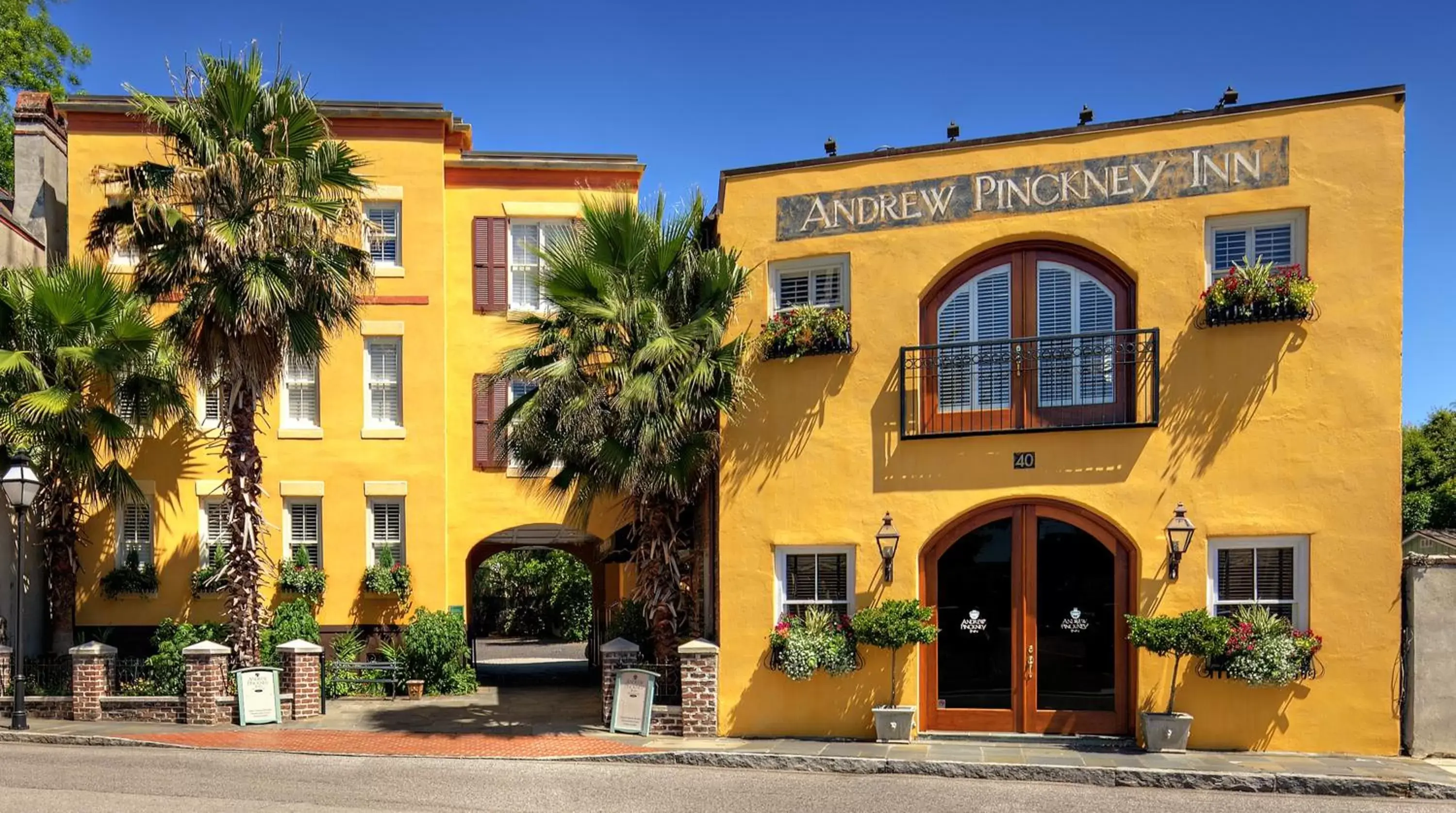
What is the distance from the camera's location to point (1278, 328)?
12578 millimetres

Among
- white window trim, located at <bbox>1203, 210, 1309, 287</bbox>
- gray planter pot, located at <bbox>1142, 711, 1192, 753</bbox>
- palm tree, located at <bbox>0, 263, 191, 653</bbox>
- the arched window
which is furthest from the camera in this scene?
palm tree, located at <bbox>0, 263, 191, 653</bbox>

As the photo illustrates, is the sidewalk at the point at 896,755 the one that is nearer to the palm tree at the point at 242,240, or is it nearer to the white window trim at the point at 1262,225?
the palm tree at the point at 242,240

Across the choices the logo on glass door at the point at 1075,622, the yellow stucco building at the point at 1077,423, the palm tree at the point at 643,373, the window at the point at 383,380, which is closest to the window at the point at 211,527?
the window at the point at 383,380

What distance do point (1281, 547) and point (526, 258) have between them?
1310 cm

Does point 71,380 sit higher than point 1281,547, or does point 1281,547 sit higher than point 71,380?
point 71,380

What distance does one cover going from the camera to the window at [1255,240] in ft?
41.8

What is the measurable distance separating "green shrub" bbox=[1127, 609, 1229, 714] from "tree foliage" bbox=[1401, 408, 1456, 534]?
1793 centimetres

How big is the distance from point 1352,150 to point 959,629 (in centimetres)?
707

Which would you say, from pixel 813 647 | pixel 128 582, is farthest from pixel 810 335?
pixel 128 582

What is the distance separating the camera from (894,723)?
13273mm

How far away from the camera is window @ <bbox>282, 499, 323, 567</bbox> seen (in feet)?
63.3

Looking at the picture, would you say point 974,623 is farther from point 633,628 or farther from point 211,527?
point 211,527

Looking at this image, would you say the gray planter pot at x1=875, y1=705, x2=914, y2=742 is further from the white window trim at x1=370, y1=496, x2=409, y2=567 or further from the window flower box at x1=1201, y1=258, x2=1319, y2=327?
the white window trim at x1=370, y1=496, x2=409, y2=567

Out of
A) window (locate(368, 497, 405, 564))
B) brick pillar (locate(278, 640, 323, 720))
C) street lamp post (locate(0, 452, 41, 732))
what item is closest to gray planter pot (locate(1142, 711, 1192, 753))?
brick pillar (locate(278, 640, 323, 720))
